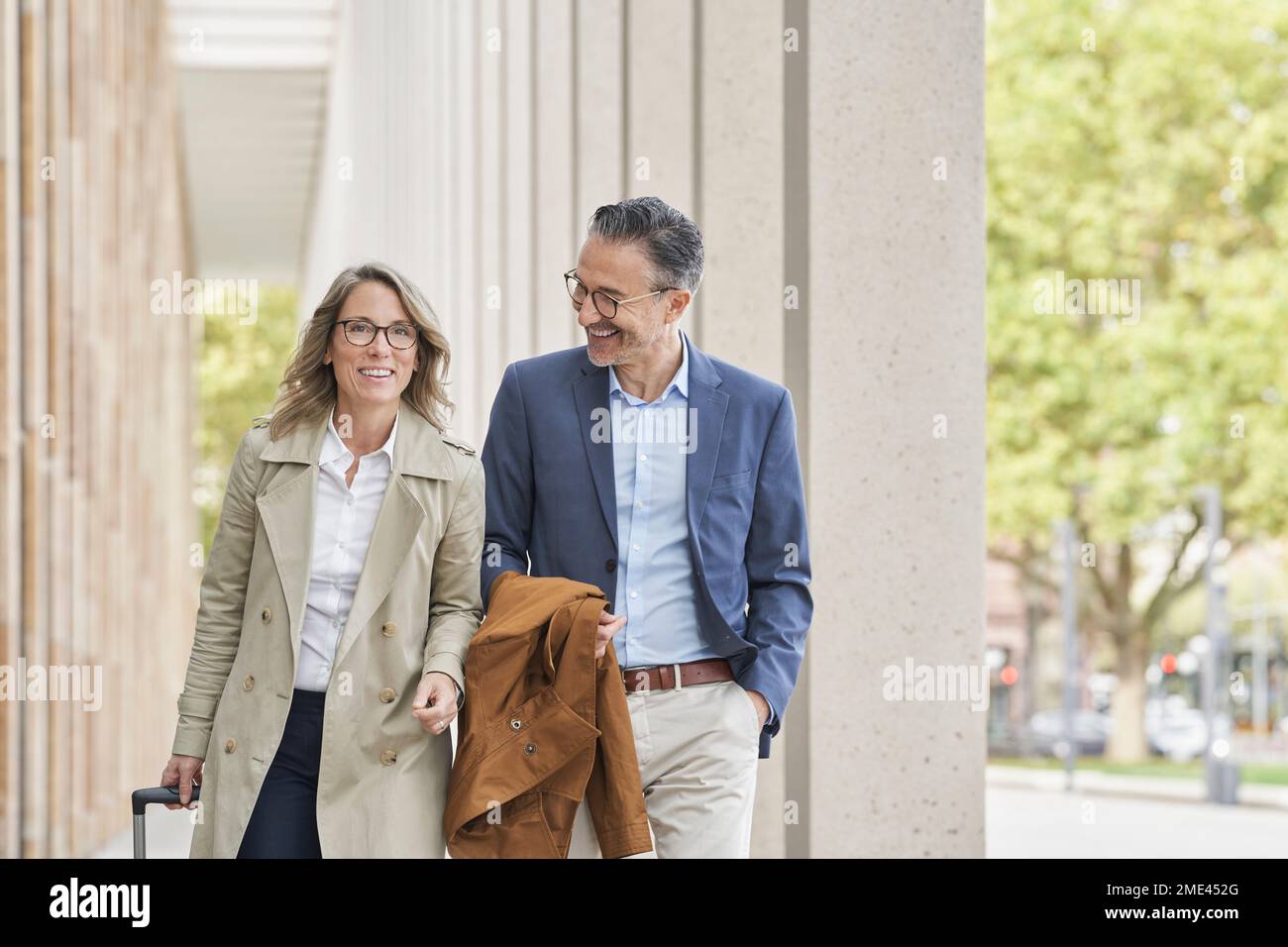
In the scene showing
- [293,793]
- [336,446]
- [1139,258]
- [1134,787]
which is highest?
[1139,258]

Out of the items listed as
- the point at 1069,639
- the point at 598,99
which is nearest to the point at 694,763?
the point at 598,99

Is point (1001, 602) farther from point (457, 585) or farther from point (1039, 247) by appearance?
point (457, 585)

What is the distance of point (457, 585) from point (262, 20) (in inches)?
724

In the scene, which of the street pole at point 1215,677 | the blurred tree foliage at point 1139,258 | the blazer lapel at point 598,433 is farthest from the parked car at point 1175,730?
the blazer lapel at point 598,433

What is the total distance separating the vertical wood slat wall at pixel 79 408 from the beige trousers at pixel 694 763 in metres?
5.46

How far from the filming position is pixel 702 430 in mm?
3799

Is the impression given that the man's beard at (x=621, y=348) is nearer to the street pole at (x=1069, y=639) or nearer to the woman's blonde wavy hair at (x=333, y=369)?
the woman's blonde wavy hair at (x=333, y=369)

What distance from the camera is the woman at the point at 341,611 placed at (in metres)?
3.39

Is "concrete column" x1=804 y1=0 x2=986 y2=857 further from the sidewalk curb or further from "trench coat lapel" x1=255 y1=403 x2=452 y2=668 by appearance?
the sidewalk curb

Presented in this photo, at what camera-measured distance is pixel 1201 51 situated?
76.7 ft

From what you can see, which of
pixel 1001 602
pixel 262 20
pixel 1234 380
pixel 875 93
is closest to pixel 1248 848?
pixel 1234 380

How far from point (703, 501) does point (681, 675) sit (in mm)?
380

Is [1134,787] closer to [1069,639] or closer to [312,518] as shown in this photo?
[1069,639]

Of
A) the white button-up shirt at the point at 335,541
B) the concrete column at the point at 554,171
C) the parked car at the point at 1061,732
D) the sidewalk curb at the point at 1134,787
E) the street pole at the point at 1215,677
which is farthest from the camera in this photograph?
the parked car at the point at 1061,732
